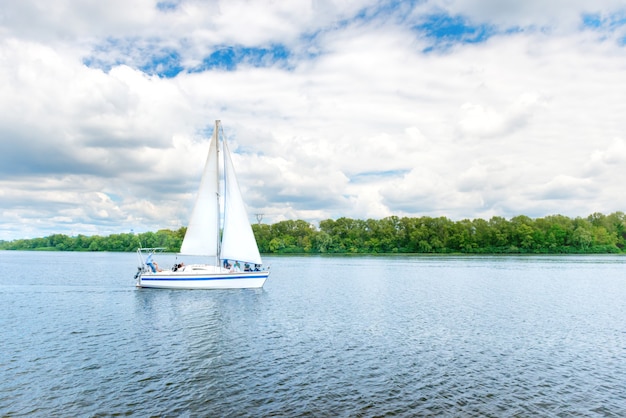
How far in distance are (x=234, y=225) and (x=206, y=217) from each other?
357 centimetres

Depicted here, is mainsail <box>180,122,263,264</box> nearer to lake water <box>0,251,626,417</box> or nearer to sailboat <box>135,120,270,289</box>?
sailboat <box>135,120,270,289</box>

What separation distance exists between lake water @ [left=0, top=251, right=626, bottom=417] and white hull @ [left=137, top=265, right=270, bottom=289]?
657 centimetres

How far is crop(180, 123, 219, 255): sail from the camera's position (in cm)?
5203

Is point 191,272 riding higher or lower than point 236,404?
higher

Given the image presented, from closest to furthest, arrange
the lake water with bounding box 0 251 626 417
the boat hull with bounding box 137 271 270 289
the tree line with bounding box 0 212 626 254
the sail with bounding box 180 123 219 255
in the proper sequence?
the lake water with bounding box 0 251 626 417, the boat hull with bounding box 137 271 270 289, the sail with bounding box 180 123 219 255, the tree line with bounding box 0 212 626 254

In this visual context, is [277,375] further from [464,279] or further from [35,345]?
[464,279]

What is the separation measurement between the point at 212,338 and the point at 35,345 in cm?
→ 998

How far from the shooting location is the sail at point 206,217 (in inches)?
2048

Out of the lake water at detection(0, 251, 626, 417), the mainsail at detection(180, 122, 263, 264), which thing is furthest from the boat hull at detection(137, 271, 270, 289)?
the lake water at detection(0, 251, 626, 417)

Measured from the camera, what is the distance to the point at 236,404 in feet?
54.2

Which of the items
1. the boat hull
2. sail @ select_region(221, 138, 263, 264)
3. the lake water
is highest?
sail @ select_region(221, 138, 263, 264)

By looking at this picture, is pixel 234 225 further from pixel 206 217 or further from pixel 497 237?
pixel 497 237

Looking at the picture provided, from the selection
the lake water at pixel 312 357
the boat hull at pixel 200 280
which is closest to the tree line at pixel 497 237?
the boat hull at pixel 200 280

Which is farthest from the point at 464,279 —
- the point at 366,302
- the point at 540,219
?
the point at 540,219
